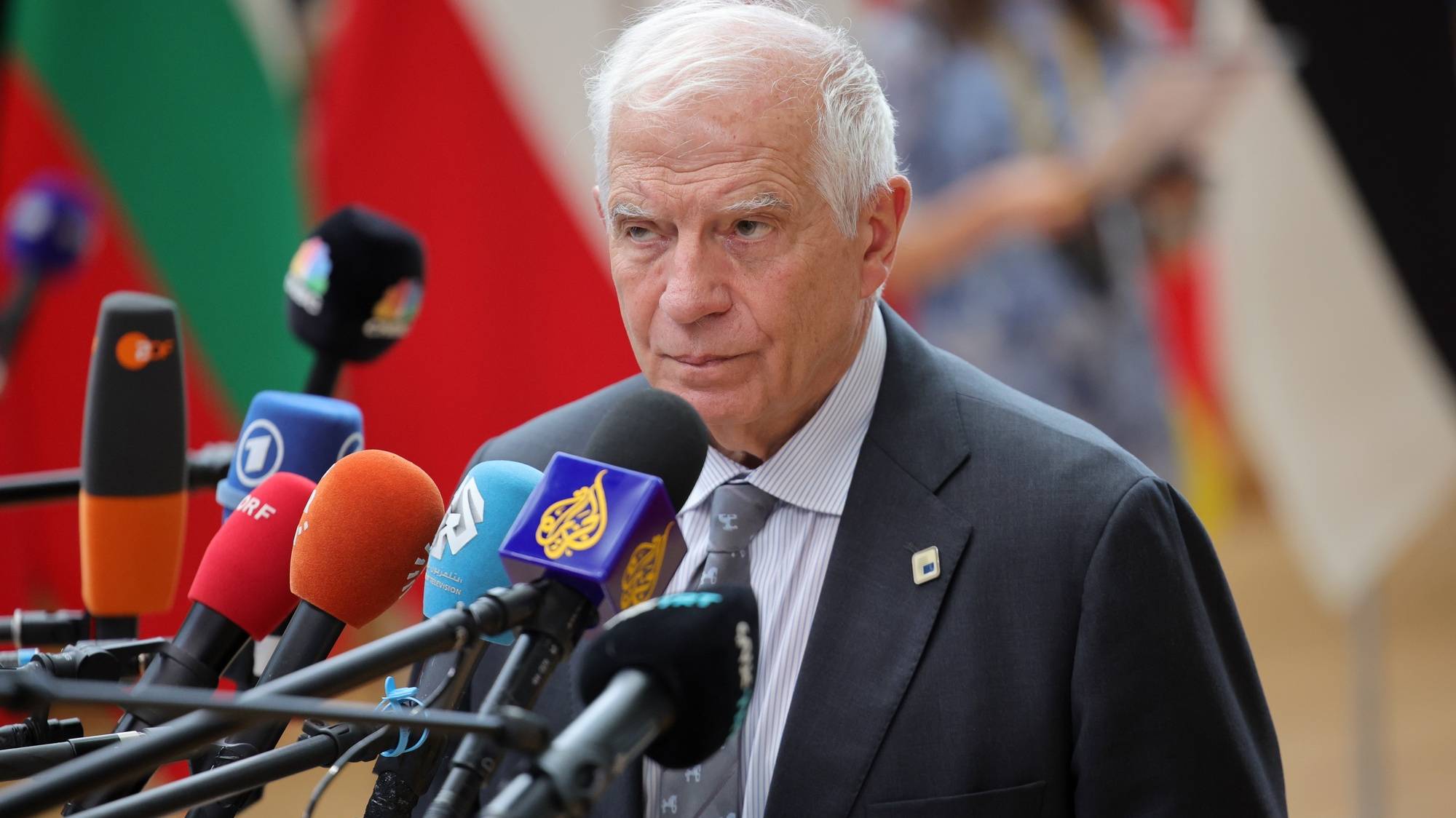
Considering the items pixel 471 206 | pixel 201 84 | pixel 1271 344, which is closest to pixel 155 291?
pixel 201 84

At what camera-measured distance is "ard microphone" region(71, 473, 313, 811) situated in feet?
3.55

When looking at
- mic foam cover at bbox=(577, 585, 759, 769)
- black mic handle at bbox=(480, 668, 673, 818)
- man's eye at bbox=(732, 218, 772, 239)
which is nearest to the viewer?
black mic handle at bbox=(480, 668, 673, 818)

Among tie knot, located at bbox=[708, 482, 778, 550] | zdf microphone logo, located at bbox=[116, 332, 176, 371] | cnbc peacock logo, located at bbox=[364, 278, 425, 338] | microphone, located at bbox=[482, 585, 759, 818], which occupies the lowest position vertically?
microphone, located at bbox=[482, 585, 759, 818]

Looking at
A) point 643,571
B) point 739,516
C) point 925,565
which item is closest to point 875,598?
point 925,565

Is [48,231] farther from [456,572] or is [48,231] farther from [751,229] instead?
[456,572]

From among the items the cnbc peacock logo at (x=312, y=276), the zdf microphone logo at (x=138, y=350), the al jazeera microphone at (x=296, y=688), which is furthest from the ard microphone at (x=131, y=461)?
the al jazeera microphone at (x=296, y=688)

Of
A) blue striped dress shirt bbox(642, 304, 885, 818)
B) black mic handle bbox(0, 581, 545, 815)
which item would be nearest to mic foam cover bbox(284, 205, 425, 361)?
blue striped dress shirt bbox(642, 304, 885, 818)

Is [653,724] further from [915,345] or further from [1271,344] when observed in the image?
[1271,344]

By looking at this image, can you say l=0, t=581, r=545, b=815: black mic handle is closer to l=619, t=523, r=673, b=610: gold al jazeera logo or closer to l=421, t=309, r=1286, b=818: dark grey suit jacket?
l=619, t=523, r=673, b=610: gold al jazeera logo

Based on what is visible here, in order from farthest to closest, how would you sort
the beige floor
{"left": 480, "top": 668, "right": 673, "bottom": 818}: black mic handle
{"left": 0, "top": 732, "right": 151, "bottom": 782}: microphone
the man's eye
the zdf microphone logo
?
the beige floor → the man's eye → the zdf microphone logo → {"left": 0, "top": 732, "right": 151, "bottom": 782}: microphone → {"left": 480, "top": 668, "right": 673, "bottom": 818}: black mic handle

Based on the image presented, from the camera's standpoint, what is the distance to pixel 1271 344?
3.53 meters

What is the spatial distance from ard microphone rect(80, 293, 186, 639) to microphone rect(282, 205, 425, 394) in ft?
0.55

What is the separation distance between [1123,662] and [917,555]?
0.72 feet

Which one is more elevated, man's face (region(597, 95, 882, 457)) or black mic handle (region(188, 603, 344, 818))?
man's face (region(597, 95, 882, 457))
